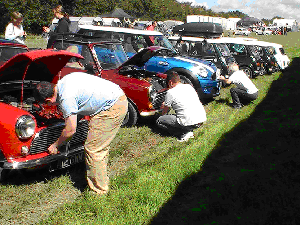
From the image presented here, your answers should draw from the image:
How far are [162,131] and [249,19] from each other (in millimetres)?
66650

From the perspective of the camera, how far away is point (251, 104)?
28.1 ft

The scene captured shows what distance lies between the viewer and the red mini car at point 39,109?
3615mm

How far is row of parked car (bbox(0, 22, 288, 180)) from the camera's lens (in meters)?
3.66

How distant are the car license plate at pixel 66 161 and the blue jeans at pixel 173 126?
7.16 feet

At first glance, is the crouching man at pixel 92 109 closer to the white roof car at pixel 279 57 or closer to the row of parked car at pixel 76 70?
the row of parked car at pixel 76 70

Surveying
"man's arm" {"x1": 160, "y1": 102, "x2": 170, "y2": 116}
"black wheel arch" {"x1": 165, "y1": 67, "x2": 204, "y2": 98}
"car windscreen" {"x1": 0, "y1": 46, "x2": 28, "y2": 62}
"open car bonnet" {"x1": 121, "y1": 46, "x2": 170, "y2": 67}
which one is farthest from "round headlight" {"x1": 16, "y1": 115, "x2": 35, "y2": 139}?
"black wheel arch" {"x1": 165, "y1": 67, "x2": 204, "y2": 98}

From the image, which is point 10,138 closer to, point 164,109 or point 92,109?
point 92,109

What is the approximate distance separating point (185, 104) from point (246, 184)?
6.75 feet

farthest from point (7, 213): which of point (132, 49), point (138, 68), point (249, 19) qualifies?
point (249, 19)

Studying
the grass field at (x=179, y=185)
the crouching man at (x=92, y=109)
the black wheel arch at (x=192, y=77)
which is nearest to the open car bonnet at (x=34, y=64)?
the crouching man at (x=92, y=109)

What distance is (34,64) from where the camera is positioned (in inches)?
173

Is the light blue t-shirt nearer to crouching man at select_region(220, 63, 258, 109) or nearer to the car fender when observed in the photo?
the car fender

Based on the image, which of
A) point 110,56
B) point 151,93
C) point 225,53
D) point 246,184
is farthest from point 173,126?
point 225,53

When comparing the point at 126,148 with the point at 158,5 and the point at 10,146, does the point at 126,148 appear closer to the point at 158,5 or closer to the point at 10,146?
the point at 10,146
